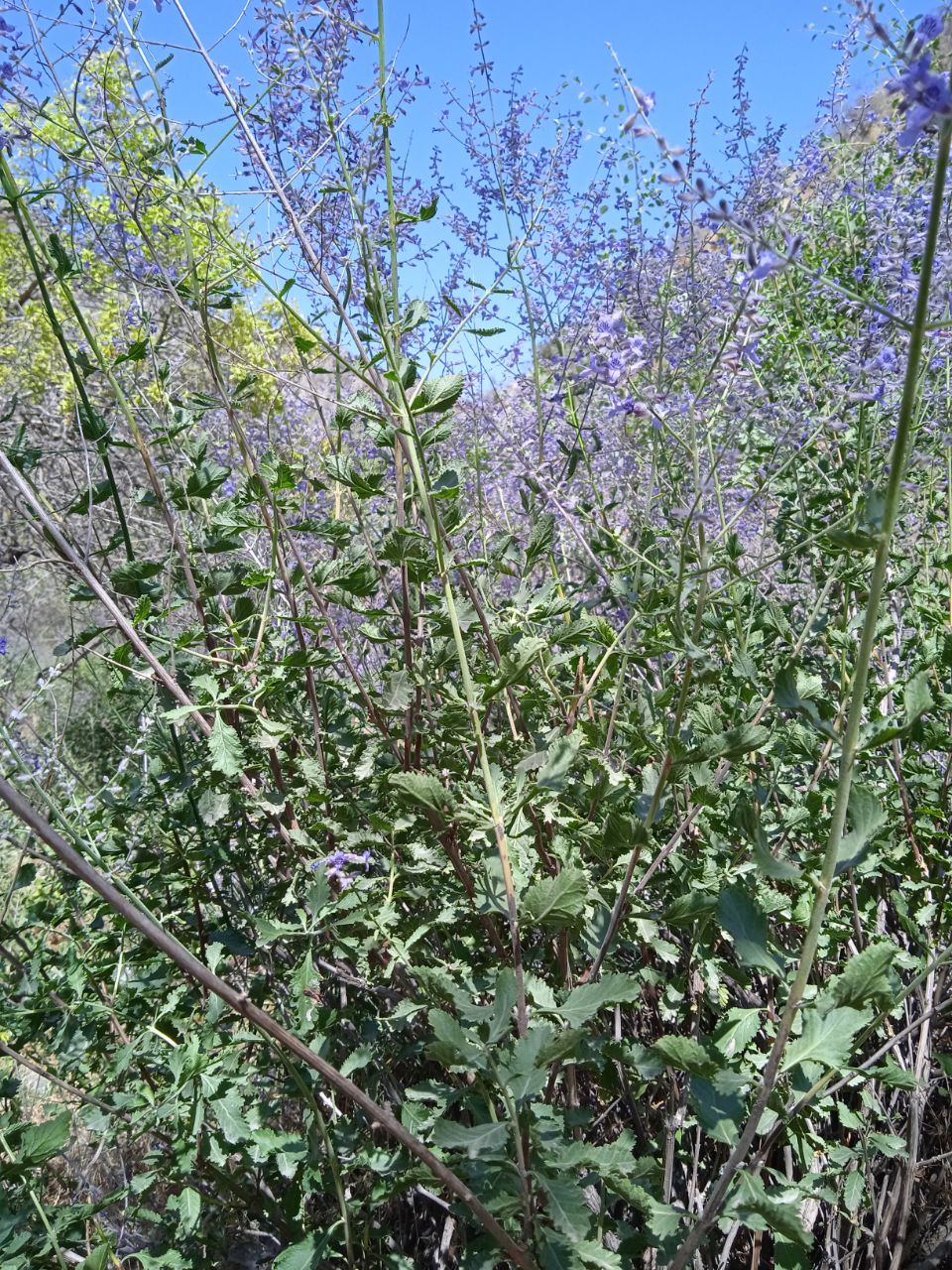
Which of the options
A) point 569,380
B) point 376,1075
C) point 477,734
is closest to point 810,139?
point 569,380

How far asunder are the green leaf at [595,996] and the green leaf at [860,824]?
24 centimetres

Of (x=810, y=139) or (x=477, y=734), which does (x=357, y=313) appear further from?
(x=810, y=139)

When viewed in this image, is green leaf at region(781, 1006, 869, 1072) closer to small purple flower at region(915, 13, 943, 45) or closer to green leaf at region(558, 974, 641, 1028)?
green leaf at region(558, 974, 641, 1028)

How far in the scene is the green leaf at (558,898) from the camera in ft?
3.24

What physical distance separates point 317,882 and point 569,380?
1.02m

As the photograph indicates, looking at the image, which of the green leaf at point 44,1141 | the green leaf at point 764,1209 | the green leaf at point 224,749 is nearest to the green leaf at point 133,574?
the green leaf at point 224,749

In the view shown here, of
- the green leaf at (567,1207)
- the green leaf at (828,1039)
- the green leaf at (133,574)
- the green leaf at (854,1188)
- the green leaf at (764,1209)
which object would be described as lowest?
the green leaf at (854,1188)

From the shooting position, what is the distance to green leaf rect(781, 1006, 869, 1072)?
849mm

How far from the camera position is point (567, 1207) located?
0.87 metres

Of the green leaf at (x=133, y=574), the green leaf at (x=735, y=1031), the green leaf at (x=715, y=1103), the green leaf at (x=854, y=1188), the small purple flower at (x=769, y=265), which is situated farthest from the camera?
the green leaf at (x=133, y=574)

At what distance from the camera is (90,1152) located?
2264 millimetres

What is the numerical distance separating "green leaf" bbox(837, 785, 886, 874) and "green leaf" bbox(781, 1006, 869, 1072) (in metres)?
0.14

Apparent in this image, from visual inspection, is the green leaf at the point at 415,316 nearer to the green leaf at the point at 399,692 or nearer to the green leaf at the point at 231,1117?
the green leaf at the point at 399,692

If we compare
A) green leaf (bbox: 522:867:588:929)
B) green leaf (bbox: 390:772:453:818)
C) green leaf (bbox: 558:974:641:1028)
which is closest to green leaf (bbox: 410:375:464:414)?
green leaf (bbox: 390:772:453:818)
